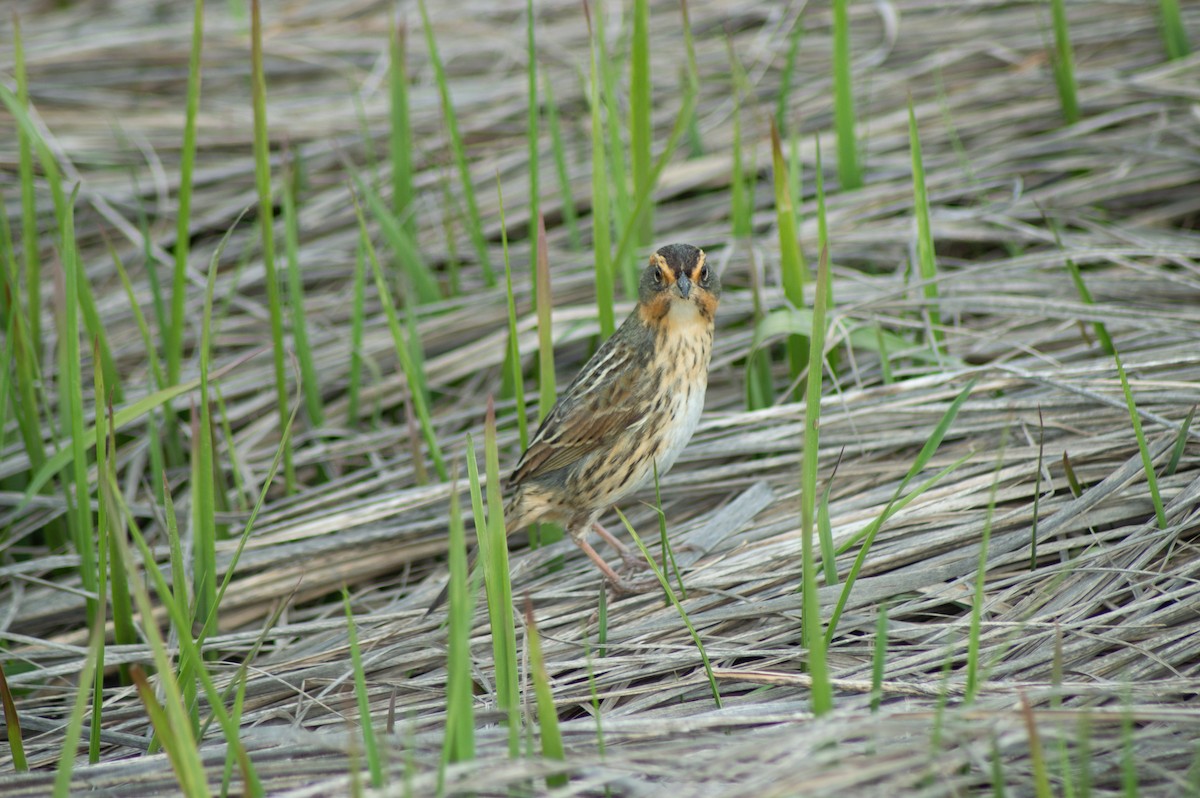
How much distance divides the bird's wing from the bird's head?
16cm

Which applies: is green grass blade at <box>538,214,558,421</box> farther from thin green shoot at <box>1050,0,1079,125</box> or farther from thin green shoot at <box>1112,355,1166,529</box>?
thin green shoot at <box>1050,0,1079,125</box>

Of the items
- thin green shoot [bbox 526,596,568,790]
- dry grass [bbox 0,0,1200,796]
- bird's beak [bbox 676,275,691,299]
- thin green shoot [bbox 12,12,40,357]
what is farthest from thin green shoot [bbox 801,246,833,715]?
thin green shoot [bbox 12,12,40,357]

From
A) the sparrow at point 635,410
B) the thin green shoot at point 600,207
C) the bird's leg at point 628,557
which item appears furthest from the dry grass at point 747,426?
the thin green shoot at point 600,207

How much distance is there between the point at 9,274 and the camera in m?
3.88

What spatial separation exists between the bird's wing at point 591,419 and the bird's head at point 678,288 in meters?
0.16

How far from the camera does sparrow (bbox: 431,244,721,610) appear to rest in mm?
3670

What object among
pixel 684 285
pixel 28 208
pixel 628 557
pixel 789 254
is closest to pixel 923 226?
pixel 789 254

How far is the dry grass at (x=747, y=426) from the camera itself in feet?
8.20

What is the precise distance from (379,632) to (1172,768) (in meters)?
2.19

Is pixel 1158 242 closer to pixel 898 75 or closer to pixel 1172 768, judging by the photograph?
pixel 898 75

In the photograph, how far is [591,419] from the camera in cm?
367

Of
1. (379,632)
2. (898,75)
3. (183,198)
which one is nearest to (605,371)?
(379,632)

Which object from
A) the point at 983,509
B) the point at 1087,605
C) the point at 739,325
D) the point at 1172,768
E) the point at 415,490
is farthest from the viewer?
the point at 739,325

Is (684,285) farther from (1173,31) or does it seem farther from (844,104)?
(1173,31)
